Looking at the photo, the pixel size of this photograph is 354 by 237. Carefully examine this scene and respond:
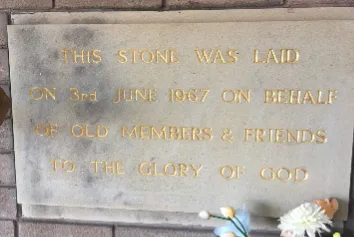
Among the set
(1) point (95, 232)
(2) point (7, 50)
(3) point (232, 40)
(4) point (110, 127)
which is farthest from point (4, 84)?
(3) point (232, 40)

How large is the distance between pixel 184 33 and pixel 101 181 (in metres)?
0.50

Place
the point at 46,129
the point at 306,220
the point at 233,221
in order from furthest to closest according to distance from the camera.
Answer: the point at 46,129 < the point at 233,221 < the point at 306,220

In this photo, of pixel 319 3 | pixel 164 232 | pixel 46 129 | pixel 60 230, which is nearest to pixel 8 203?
pixel 60 230

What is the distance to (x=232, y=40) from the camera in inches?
44.9

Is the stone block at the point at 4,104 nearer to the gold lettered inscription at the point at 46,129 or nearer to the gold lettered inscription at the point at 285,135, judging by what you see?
the gold lettered inscription at the point at 46,129

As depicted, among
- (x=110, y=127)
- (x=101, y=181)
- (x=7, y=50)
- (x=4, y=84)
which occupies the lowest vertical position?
(x=101, y=181)

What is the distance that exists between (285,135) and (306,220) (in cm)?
23

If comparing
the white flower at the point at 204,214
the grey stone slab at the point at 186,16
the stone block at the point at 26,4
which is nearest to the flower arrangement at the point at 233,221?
the white flower at the point at 204,214

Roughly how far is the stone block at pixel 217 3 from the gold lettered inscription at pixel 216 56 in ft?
0.43

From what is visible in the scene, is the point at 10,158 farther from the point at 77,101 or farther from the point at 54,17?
the point at 54,17

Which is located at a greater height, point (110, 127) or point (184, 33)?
point (184, 33)

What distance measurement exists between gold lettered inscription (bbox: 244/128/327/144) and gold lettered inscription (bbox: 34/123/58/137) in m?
0.56

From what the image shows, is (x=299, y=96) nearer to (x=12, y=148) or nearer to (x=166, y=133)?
(x=166, y=133)

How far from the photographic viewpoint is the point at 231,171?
47.0 inches
